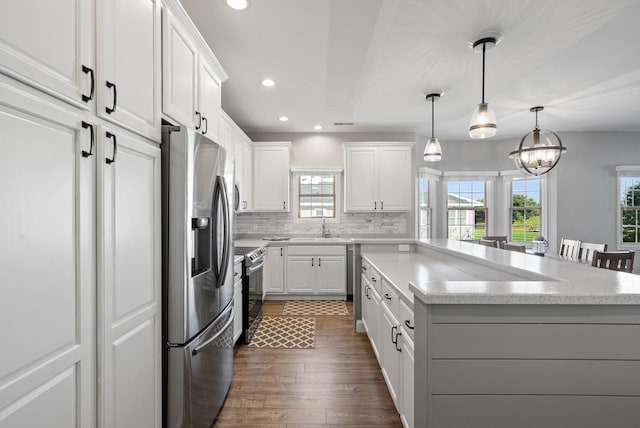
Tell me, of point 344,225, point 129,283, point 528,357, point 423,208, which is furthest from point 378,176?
point 129,283

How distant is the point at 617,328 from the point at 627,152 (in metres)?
6.23

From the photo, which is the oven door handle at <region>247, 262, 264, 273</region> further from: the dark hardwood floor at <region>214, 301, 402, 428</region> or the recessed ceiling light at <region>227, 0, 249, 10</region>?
the recessed ceiling light at <region>227, 0, 249, 10</region>

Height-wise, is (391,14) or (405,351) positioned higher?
(391,14)

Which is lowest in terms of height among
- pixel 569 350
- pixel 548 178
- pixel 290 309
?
pixel 290 309

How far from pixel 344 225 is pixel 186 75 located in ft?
13.2

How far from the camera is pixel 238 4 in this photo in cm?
215

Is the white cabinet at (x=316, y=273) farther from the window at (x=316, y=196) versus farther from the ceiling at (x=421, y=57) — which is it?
the ceiling at (x=421, y=57)

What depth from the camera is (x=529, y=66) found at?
301 cm

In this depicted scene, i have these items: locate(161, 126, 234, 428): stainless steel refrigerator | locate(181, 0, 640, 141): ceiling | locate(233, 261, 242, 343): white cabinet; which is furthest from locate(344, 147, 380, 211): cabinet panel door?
locate(161, 126, 234, 428): stainless steel refrigerator

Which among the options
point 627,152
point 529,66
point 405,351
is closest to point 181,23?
point 405,351

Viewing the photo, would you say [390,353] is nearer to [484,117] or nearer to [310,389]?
[310,389]

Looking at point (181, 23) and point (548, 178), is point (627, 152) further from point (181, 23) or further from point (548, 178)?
point (181, 23)

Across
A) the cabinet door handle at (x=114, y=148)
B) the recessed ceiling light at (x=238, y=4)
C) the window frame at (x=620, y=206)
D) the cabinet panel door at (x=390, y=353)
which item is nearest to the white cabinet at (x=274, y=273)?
the cabinet panel door at (x=390, y=353)

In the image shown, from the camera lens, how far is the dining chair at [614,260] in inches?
136
